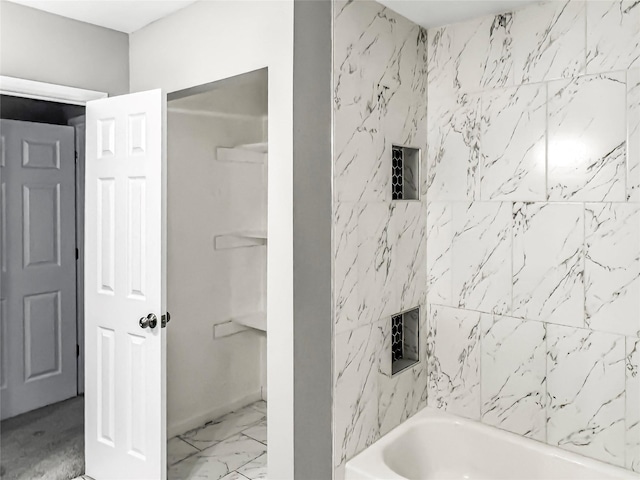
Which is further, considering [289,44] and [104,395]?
[104,395]

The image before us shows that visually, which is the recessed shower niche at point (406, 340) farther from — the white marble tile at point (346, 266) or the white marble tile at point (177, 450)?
the white marble tile at point (177, 450)

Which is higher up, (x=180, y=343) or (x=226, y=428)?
(x=180, y=343)

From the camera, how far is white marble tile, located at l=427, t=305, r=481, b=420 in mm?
2381

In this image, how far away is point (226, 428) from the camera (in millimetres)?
3150

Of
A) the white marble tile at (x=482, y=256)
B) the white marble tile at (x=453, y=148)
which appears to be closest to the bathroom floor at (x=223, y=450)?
the white marble tile at (x=482, y=256)

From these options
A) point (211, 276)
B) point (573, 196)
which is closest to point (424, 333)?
point (573, 196)

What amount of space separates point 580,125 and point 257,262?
224cm

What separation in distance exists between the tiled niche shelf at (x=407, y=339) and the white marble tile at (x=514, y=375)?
0.32m

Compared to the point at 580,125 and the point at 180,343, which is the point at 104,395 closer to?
the point at 180,343

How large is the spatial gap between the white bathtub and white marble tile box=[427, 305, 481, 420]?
7cm

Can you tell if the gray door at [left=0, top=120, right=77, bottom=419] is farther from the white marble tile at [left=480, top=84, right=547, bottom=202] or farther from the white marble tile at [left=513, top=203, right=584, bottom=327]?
the white marble tile at [left=513, top=203, right=584, bottom=327]

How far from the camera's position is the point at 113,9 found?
250 cm

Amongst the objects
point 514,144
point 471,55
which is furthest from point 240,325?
point 471,55

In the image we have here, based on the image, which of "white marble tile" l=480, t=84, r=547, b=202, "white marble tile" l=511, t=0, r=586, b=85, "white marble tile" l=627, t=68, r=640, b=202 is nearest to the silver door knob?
"white marble tile" l=480, t=84, r=547, b=202
